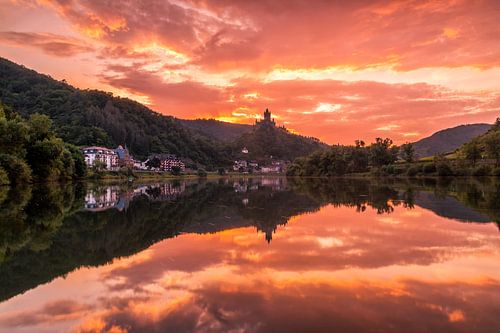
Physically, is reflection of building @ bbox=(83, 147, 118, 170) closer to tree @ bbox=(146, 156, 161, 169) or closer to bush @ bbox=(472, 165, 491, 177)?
tree @ bbox=(146, 156, 161, 169)

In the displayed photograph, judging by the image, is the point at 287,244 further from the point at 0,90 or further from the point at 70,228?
the point at 0,90

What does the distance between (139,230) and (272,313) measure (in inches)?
466

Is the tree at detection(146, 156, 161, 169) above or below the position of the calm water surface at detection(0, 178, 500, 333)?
above

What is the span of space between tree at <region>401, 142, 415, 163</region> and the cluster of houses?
89.1 metres

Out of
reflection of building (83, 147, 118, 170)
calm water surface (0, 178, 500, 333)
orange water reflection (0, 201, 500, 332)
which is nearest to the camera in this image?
orange water reflection (0, 201, 500, 332)

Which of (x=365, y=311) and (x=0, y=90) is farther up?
(x=0, y=90)

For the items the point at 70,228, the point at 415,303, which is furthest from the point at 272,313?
the point at 70,228

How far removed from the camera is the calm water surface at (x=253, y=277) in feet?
22.3

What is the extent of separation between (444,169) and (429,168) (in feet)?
16.3

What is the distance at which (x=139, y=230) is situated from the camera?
17.7 metres

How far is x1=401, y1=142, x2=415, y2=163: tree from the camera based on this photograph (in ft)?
374

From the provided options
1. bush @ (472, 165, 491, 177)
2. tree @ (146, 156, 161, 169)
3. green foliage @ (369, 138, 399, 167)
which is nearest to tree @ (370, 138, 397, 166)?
green foliage @ (369, 138, 399, 167)

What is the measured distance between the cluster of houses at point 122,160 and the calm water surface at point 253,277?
4930 inches

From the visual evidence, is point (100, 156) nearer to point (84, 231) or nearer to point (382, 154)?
point (382, 154)
